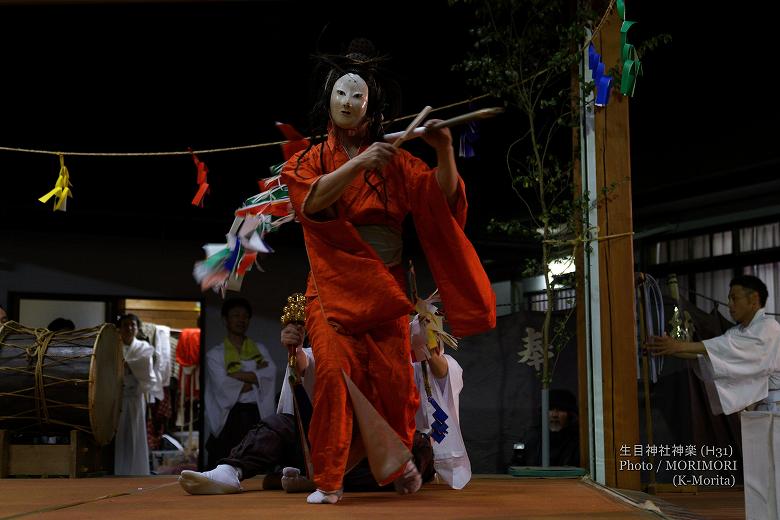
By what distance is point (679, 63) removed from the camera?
5.91 m

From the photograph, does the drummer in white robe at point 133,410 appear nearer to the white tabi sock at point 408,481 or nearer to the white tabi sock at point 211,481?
the white tabi sock at point 211,481

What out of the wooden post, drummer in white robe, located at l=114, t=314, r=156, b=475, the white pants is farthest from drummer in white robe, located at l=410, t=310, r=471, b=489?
drummer in white robe, located at l=114, t=314, r=156, b=475

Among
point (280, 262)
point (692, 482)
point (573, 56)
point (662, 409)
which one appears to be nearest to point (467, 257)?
point (573, 56)

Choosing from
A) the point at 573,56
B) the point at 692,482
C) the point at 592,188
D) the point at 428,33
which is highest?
the point at 428,33

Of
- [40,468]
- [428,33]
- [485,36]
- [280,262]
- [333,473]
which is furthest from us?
[280,262]

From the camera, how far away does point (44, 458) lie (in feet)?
16.3

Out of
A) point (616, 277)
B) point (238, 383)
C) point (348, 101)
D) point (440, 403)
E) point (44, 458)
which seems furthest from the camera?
point (238, 383)

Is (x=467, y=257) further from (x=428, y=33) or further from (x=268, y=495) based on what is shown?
(x=428, y=33)

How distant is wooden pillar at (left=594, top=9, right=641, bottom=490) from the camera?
3.37 metres

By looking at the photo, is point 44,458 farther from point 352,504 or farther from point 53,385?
point 352,504

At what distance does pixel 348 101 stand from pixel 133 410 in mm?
4885

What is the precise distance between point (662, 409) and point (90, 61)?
4113mm

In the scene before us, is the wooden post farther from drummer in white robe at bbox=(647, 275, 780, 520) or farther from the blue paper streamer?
drummer in white robe at bbox=(647, 275, 780, 520)

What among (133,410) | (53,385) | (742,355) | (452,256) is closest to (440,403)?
(452,256)
